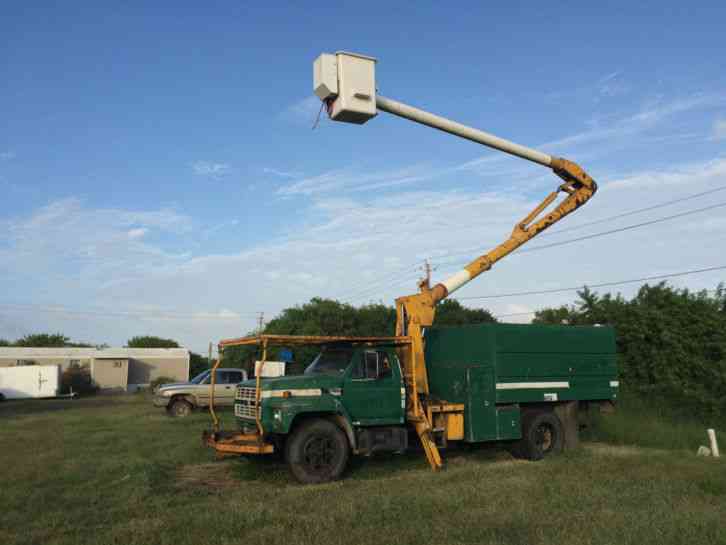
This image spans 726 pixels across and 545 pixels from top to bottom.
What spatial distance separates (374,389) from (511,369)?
2.83m

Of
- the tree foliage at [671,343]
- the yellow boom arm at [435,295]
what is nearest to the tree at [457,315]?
the tree foliage at [671,343]

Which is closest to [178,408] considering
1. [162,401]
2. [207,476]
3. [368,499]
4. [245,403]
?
[162,401]

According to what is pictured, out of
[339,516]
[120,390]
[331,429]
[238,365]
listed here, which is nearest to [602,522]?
[339,516]

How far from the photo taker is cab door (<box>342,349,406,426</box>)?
10859 mm

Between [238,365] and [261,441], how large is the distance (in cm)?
1747

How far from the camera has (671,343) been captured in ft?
63.0

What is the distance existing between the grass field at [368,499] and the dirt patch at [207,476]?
0.10 feet

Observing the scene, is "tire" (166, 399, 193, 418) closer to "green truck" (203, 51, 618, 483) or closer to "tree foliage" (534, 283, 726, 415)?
"green truck" (203, 51, 618, 483)

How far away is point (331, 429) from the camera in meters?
10.5

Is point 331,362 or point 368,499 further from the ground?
point 331,362

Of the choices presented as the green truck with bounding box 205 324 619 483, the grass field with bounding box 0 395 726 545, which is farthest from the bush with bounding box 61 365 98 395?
the green truck with bounding box 205 324 619 483

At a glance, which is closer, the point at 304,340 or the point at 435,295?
the point at 304,340

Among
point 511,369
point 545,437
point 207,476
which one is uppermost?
point 511,369

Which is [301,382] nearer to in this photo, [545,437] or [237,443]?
[237,443]
